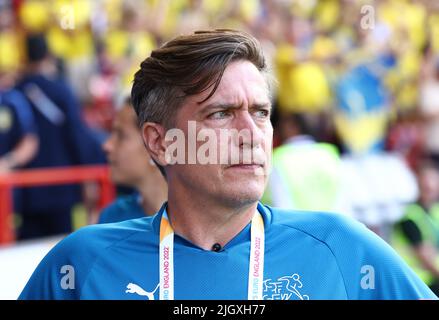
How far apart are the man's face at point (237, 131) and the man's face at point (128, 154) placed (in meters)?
1.72

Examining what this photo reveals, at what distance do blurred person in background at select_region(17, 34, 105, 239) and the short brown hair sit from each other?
4845 millimetres

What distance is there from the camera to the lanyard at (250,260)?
2.39 meters

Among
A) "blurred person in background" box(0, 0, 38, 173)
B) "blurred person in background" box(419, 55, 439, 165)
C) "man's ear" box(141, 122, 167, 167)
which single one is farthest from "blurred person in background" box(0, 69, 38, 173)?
"man's ear" box(141, 122, 167, 167)

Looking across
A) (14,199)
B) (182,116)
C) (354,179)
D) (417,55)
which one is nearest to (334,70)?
(354,179)

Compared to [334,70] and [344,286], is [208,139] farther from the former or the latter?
[334,70]

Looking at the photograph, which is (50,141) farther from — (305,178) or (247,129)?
(247,129)

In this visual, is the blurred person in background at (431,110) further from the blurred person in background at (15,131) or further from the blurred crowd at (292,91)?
the blurred person in background at (15,131)

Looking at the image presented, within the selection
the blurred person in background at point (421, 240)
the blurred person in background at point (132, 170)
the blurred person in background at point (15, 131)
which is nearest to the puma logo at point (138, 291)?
the blurred person in background at point (132, 170)

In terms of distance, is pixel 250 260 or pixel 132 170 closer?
pixel 250 260

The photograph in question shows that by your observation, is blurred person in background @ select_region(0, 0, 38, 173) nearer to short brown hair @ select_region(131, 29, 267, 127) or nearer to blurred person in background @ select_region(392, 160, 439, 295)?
blurred person in background @ select_region(392, 160, 439, 295)

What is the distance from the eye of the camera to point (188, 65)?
8.15 feet

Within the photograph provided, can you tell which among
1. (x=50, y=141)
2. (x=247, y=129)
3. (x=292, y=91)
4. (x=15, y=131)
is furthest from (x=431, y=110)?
(x=247, y=129)

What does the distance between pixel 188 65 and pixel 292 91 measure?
6.48 m
